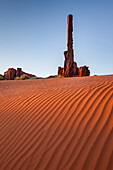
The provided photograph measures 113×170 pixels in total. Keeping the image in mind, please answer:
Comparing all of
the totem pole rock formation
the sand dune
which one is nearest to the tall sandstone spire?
the totem pole rock formation

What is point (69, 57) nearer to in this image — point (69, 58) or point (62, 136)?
point (69, 58)

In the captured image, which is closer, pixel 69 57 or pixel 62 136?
pixel 62 136

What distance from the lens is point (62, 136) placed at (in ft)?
8.15

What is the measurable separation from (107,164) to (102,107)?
53.7 inches

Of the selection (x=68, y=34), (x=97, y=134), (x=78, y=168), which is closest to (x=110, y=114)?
(x=97, y=134)

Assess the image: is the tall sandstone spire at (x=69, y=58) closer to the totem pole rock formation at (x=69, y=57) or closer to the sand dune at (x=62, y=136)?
the totem pole rock formation at (x=69, y=57)

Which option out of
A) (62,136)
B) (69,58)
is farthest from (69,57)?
(62,136)

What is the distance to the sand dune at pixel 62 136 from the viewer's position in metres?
1.97

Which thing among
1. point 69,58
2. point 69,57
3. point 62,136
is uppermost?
point 69,57

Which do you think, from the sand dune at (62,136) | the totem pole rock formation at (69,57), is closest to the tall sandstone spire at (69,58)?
the totem pole rock formation at (69,57)

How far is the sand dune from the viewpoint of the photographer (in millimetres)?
1973

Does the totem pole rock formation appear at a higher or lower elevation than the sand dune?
higher

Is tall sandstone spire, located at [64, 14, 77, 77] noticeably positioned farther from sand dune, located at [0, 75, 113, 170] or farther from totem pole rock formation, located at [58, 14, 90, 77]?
sand dune, located at [0, 75, 113, 170]

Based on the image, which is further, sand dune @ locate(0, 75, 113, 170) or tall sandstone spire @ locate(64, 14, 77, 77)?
tall sandstone spire @ locate(64, 14, 77, 77)
